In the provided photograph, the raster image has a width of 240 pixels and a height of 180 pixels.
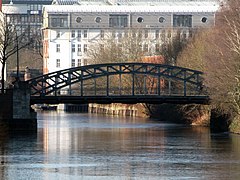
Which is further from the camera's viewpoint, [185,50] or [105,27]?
[105,27]

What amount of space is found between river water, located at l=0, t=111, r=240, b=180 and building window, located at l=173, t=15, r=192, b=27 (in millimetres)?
62938

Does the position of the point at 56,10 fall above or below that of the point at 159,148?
above

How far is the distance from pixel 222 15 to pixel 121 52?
39.3 meters

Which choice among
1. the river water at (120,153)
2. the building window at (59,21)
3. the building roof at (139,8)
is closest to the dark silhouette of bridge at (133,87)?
the river water at (120,153)

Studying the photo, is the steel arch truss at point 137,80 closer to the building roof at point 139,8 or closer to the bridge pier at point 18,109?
the bridge pier at point 18,109

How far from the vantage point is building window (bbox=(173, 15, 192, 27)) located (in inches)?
6153

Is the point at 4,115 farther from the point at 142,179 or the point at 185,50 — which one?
the point at 142,179

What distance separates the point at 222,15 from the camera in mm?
86375

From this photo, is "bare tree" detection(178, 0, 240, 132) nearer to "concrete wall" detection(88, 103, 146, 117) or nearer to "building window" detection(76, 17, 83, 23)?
"concrete wall" detection(88, 103, 146, 117)

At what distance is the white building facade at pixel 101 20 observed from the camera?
157m

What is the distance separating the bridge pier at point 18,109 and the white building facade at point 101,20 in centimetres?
6223

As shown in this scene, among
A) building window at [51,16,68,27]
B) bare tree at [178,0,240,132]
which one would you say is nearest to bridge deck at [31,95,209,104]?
bare tree at [178,0,240,132]

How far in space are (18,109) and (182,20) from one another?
69301 mm

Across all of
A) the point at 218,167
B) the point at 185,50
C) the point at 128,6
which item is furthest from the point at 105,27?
the point at 218,167
